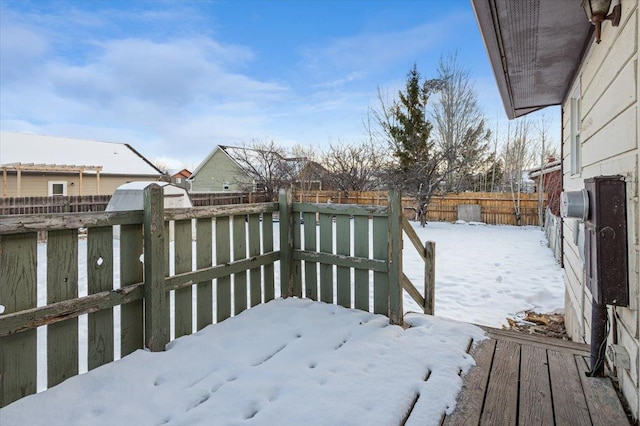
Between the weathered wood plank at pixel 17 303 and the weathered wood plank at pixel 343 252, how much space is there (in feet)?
7.70

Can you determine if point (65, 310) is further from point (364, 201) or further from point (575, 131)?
point (364, 201)

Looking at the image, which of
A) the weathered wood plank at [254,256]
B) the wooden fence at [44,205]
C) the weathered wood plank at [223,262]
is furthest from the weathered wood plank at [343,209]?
the wooden fence at [44,205]

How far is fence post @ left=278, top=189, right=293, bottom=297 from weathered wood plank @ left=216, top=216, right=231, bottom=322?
0.67 m

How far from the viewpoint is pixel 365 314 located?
342 centimetres

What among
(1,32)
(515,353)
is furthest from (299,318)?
(1,32)

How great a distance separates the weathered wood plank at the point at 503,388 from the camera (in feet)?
6.25

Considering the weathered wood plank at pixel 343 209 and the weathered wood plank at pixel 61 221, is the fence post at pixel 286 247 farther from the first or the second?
the weathered wood plank at pixel 61 221

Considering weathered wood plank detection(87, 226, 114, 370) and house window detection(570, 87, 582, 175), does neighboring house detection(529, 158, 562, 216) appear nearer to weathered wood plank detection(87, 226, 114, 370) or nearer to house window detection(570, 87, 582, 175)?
house window detection(570, 87, 582, 175)

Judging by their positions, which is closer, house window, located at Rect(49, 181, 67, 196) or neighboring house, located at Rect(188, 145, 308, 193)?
house window, located at Rect(49, 181, 67, 196)

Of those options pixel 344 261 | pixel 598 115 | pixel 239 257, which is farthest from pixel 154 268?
pixel 598 115

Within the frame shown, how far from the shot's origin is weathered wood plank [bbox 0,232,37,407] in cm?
199

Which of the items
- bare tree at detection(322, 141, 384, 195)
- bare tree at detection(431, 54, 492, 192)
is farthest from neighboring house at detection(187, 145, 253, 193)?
bare tree at detection(431, 54, 492, 192)

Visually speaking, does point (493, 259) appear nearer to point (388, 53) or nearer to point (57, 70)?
point (388, 53)

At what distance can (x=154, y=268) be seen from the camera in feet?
8.66
